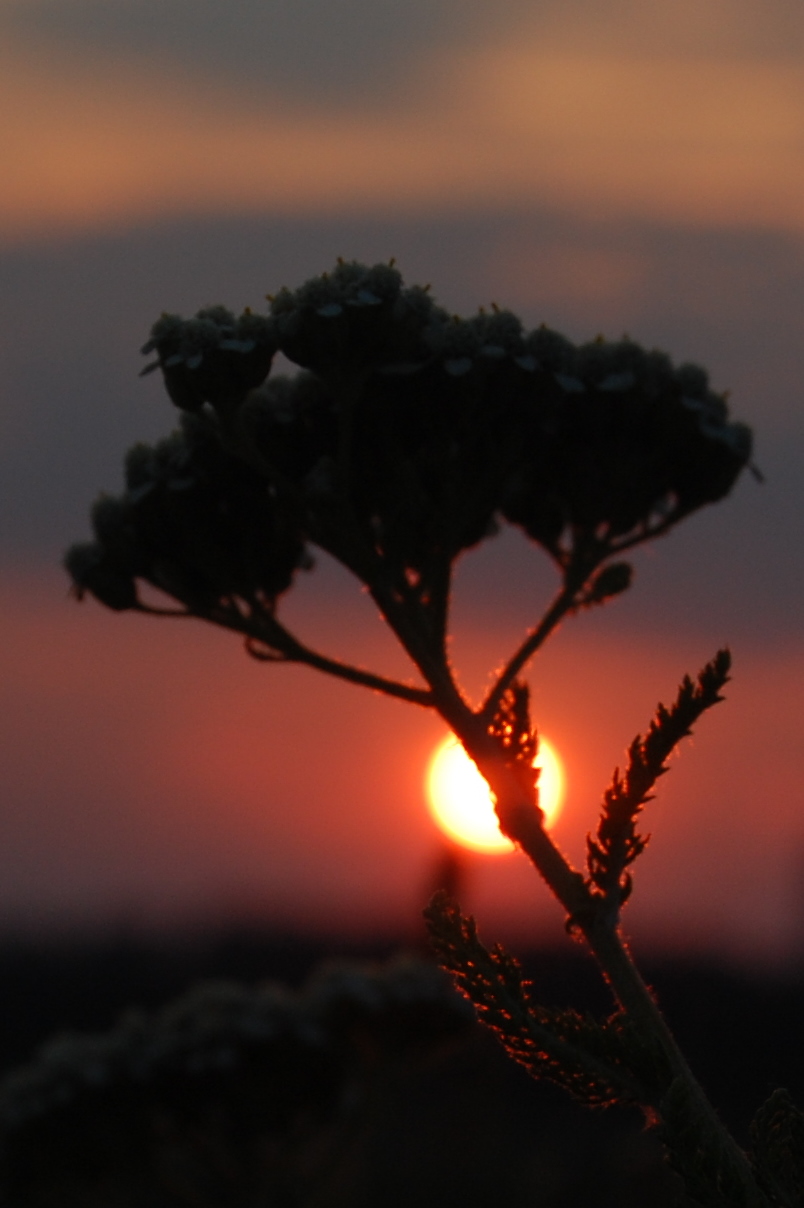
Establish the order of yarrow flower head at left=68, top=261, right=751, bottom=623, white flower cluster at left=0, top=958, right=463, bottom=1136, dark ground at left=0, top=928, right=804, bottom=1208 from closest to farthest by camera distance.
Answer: yarrow flower head at left=68, top=261, right=751, bottom=623 → white flower cluster at left=0, top=958, right=463, bottom=1136 → dark ground at left=0, top=928, right=804, bottom=1208

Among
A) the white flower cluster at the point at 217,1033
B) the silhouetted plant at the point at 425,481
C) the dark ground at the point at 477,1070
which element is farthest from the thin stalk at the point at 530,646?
the white flower cluster at the point at 217,1033

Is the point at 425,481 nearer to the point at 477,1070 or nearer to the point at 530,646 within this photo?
the point at 530,646

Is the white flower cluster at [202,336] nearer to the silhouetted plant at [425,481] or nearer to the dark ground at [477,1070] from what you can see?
the silhouetted plant at [425,481]

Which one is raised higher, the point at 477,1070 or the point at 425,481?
the point at 477,1070

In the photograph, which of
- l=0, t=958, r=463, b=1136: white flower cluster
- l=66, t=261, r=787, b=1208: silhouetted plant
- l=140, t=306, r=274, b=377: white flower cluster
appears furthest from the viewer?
l=0, t=958, r=463, b=1136: white flower cluster

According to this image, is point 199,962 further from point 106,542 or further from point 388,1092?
point 106,542

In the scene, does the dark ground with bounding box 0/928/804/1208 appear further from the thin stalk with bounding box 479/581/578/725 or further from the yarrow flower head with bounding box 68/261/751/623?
the yarrow flower head with bounding box 68/261/751/623

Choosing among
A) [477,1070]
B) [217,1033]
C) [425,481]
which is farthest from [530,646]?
[477,1070]

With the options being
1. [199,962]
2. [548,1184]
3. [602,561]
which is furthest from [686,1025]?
[602,561]

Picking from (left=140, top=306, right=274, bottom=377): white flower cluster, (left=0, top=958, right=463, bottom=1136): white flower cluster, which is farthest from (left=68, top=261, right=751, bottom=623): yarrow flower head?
(left=0, top=958, right=463, bottom=1136): white flower cluster
